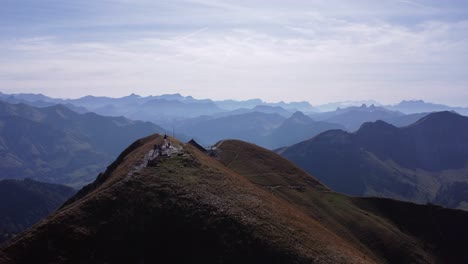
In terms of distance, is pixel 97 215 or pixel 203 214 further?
pixel 203 214

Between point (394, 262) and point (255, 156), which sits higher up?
point (255, 156)

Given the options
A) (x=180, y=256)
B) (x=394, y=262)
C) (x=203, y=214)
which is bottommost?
(x=394, y=262)

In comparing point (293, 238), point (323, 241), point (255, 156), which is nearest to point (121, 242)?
point (293, 238)

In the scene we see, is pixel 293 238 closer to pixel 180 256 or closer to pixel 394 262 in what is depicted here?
pixel 180 256

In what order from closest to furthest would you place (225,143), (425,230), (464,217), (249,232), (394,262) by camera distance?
1. (249,232)
2. (394,262)
3. (425,230)
4. (464,217)
5. (225,143)

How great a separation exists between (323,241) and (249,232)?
14006 mm

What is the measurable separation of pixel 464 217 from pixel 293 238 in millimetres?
81997

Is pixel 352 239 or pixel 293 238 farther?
pixel 352 239

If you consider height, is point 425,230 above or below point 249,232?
below

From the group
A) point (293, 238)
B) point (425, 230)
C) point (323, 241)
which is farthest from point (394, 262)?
point (293, 238)

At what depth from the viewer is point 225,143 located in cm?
13550

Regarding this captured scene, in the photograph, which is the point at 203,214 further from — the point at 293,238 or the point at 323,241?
the point at 323,241

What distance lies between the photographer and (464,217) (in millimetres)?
118188

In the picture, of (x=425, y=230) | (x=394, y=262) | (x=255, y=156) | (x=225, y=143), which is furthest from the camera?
(x=225, y=143)
